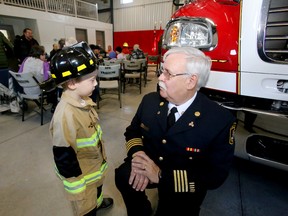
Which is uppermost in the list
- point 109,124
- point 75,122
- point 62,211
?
point 75,122

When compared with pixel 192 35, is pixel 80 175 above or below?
below

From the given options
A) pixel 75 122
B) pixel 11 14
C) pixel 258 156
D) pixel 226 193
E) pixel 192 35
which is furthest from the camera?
pixel 11 14

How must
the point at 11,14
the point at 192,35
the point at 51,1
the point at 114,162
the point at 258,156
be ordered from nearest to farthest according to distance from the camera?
the point at 258,156, the point at 192,35, the point at 114,162, the point at 11,14, the point at 51,1

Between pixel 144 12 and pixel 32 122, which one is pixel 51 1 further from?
pixel 32 122

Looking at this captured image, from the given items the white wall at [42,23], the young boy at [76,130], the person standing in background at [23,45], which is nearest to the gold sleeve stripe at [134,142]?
the young boy at [76,130]

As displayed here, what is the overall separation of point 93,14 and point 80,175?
502 inches

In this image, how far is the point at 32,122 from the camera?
3004 mm

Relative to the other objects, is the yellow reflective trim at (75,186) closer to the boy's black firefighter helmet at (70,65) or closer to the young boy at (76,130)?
the young boy at (76,130)

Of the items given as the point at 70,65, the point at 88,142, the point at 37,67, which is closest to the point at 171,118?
the point at 88,142

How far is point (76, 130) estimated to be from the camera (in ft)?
3.21

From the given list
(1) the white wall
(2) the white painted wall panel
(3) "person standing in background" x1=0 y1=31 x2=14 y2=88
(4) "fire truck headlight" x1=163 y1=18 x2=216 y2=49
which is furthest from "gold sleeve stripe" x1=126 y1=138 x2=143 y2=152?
(2) the white painted wall panel

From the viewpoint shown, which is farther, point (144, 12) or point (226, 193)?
point (144, 12)

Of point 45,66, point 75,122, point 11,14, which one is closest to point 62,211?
point 75,122

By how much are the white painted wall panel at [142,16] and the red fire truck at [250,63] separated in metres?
11.5
